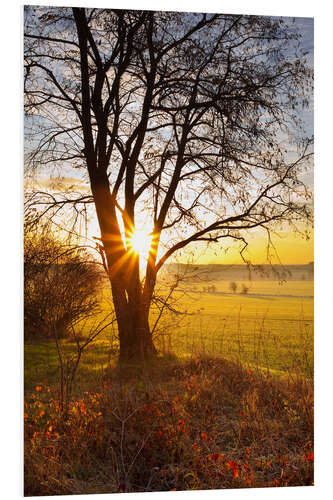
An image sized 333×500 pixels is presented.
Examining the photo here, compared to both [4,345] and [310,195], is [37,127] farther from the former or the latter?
[310,195]

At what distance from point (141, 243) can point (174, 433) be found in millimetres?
1495

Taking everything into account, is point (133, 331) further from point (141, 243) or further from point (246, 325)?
point (246, 325)

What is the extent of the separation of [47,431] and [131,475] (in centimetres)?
64

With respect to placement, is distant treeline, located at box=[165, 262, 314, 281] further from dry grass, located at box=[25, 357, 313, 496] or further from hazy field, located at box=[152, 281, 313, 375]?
dry grass, located at box=[25, 357, 313, 496]

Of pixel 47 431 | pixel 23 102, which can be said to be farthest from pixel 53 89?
pixel 47 431

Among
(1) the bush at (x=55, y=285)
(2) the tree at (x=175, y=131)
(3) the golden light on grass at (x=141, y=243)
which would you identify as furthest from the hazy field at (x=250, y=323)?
(1) the bush at (x=55, y=285)

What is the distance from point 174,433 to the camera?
346 centimetres

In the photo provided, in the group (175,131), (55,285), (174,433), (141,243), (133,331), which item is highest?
(175,131)

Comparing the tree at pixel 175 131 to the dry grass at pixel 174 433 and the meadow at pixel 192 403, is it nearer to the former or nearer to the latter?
the meadow at pixel 192 403

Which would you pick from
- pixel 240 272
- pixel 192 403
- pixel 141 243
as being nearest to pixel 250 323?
pixel 240 272

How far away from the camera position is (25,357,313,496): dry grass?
130 inches

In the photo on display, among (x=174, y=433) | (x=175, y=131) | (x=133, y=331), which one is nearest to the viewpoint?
(x=174, y=433)

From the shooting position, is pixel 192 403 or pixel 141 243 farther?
pixel 141 243
